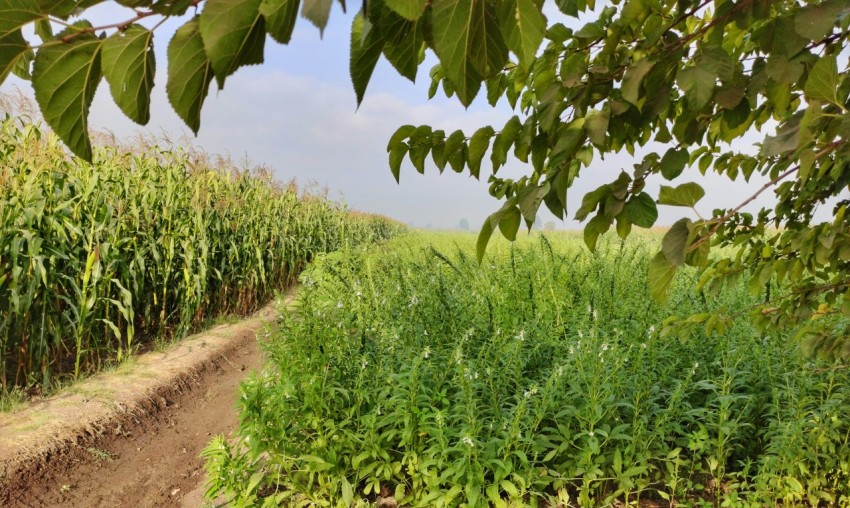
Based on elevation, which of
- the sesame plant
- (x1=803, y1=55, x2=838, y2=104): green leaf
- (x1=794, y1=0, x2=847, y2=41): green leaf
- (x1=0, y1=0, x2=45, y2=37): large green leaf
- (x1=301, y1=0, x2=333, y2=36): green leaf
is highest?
(x1=794, y1=0, x2=847, y2=41): green leaf

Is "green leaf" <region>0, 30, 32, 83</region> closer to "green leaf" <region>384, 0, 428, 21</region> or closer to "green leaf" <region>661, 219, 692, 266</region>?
"green leaf" <region>384, 0, 428, 21</region>

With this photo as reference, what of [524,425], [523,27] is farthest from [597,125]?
[524,425]

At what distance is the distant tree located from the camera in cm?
54

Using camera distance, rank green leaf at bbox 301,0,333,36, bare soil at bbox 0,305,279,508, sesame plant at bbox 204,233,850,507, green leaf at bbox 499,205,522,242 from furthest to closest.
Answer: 1. bare soil at bbox 0,305,279,508
2. sesame plant at bbox 204,233,850,507
3. green leaf at bbox 499,205,522,242
4. green leaf at bbox 301,0,333,36

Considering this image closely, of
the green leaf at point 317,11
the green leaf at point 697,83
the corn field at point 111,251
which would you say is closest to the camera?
the green leaf at point 317,11

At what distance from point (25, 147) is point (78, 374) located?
2.50 metres

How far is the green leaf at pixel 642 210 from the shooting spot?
1.06 metres

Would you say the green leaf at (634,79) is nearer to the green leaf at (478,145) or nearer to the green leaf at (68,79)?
the green leaf at (478,145)

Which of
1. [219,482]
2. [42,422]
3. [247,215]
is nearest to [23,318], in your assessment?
[42,422]

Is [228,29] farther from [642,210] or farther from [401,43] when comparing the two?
[642,210]

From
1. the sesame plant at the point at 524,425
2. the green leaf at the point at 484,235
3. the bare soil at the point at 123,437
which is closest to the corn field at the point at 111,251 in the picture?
the bare soil at the point at 123,437

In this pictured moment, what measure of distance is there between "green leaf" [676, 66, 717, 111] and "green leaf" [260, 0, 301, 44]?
0.72 m

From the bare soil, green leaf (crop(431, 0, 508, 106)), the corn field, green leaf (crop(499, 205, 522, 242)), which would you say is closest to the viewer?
green leaf (crop(431, 0, 508, 106))

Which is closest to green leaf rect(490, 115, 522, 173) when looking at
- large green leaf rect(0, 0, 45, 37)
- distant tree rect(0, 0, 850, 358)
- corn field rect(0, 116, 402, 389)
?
distant tree rect(0, 0, 850, 358)
